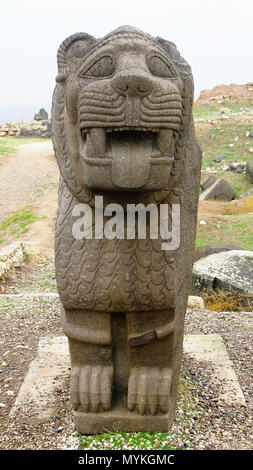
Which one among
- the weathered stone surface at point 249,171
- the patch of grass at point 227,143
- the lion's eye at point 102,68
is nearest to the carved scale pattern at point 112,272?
the lion's eye at point 102,68

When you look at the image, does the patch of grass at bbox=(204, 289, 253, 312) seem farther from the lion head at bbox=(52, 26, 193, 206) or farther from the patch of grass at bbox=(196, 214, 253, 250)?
the lion head at bbox=(52, 26, 193, 206)

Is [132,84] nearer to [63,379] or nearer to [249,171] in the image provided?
[63,379]

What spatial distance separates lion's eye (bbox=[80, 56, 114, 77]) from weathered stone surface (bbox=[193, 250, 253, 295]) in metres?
3.36

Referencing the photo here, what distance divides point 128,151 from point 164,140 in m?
0.13

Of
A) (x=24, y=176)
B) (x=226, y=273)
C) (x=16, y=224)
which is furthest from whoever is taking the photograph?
(x=24, y=176)

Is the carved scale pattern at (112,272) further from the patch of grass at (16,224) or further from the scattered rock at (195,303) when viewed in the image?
the patch of grass at (16,224)

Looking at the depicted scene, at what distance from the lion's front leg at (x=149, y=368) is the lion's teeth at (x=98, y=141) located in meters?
0.78

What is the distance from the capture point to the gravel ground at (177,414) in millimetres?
2119

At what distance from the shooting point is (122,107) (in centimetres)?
156

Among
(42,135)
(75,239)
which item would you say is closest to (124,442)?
(75,239)

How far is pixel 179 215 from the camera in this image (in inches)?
77.8

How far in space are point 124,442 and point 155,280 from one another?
0.76 m

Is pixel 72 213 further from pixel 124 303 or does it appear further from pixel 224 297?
pixel 224 297

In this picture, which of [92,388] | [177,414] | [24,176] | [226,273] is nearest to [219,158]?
[24,176]
